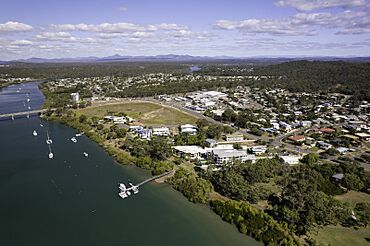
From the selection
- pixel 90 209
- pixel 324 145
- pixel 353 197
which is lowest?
pixel 90 209

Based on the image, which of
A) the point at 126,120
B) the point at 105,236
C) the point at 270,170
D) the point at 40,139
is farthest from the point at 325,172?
the point at 40,139

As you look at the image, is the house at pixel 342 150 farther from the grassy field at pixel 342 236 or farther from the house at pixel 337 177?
the grassy field at pixel 342 236

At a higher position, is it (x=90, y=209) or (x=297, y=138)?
(x=297, y=138)

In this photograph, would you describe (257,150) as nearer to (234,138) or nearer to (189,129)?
(234,138)

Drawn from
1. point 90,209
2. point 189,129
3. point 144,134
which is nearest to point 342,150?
point 189,129

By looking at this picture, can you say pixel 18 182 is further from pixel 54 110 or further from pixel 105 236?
pixel 54 110

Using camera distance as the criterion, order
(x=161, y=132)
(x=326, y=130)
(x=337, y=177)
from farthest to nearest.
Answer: (x=326, y=130)
(x=161, y=132)
(x=337, y=177)

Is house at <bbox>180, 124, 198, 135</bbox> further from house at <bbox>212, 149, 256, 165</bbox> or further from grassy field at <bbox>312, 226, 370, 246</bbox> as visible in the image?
grassy field at <bbox>312, 226, 370, 246</bbox>

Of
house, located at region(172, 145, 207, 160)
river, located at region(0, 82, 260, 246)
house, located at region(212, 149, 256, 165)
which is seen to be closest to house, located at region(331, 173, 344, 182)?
house, located at region(212, 149, 256, 165)
